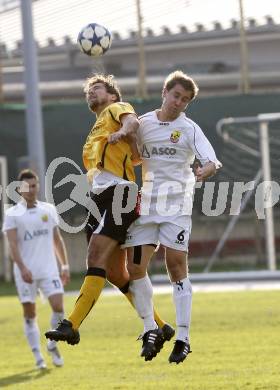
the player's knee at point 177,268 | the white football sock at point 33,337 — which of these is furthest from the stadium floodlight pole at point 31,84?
the player's knee at point 177,268

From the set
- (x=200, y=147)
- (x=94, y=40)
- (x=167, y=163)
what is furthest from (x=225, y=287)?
(x=200, y=147)

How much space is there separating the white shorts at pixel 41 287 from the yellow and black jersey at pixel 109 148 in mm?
4783

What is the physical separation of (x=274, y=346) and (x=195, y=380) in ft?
7.82

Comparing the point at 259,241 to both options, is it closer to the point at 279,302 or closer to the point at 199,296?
the point at 199,296

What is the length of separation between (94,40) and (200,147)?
220 centimetres

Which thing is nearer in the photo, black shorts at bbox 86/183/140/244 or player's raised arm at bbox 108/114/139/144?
player's raised arm at bbox 108/114/139/144

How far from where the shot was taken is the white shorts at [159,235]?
31.5ft

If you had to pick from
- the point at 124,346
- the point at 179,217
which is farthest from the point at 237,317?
the point at 179,217

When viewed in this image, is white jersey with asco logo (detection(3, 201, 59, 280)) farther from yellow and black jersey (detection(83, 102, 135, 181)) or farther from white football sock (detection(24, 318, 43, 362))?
yellow and black jersey (detection(83, 102, 135, 181))

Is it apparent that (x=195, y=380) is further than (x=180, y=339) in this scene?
Yes

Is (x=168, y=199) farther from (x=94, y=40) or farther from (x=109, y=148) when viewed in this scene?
→ (x=94, y=40)

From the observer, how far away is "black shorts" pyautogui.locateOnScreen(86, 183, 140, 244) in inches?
372

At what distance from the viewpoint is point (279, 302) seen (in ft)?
60.4

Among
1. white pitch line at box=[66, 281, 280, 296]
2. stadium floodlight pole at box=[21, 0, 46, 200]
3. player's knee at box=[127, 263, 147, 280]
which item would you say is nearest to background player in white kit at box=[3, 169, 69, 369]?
player's knee at box=[127, 263, 147, 280]
